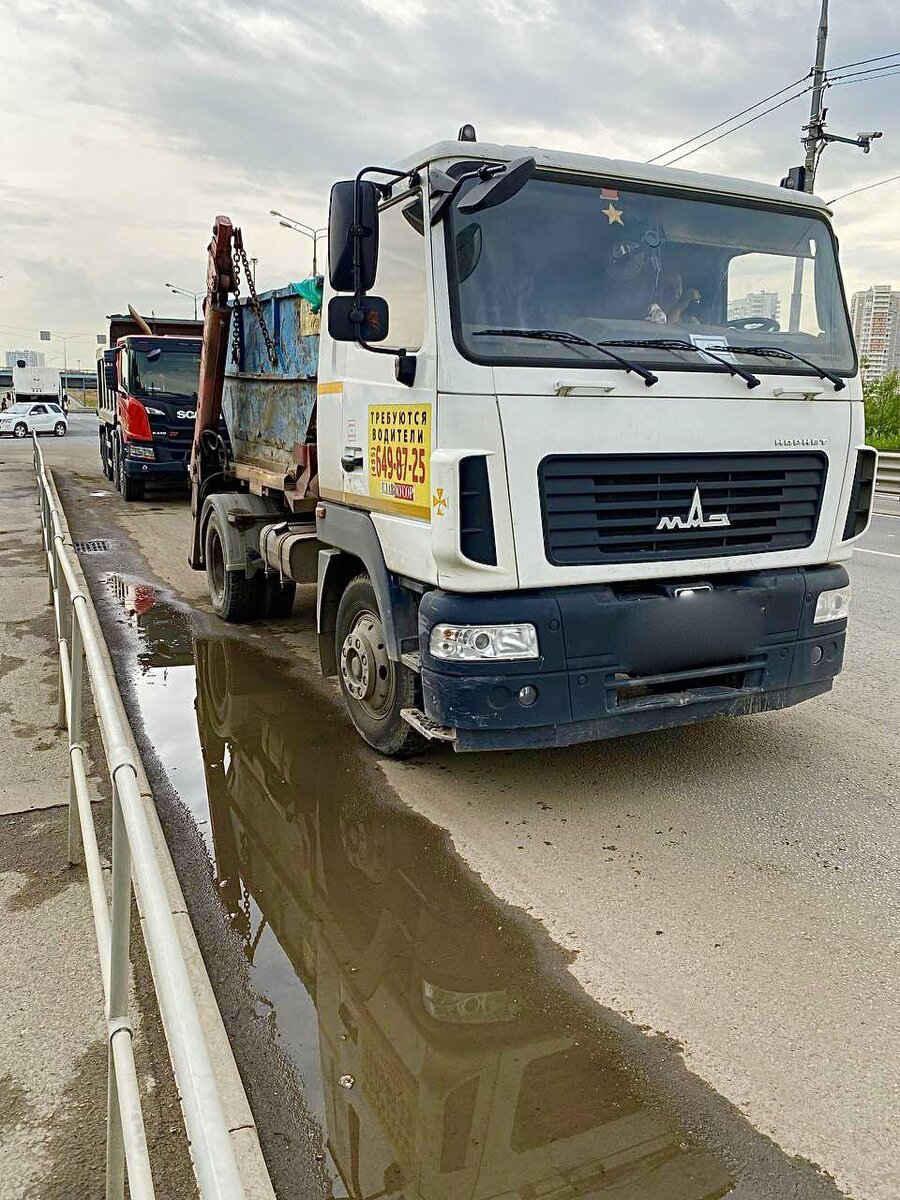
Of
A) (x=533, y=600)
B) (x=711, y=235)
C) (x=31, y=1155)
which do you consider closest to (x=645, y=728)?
(x=533, y=600)

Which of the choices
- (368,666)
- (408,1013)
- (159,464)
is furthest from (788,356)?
(159,464)

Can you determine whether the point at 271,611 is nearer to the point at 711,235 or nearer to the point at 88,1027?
the point at 711,235

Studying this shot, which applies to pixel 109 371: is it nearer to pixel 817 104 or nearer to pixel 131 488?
pixel 131 488

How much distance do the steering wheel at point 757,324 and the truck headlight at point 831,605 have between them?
131 cm

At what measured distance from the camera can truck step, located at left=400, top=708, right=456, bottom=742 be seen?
169 inches

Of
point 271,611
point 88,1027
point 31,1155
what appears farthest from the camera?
point 271,611

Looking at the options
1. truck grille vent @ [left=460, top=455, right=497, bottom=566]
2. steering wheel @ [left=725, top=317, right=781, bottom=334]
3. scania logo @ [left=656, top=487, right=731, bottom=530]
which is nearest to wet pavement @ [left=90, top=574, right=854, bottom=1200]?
truck grille vent @ [left=460, top=455, right=497, bottom=566]

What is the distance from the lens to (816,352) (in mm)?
4719

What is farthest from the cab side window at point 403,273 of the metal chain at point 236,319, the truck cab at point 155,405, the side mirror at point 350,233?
the truck cab at point 155,405

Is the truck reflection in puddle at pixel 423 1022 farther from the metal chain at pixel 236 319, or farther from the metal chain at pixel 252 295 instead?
the metal chain at pixel 236 319

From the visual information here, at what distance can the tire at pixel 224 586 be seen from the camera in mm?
7770

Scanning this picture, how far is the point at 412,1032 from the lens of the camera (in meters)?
3.01

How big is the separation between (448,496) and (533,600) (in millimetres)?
568

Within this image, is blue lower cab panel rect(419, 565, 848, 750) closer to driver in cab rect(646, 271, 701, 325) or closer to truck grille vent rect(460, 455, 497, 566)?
truck grille vent rect(460, 455, 497, 566)
